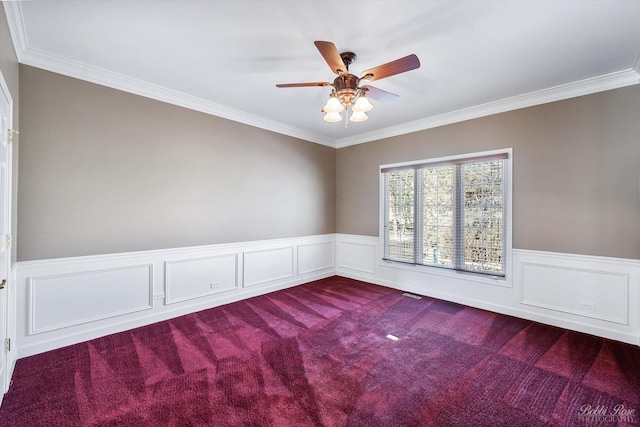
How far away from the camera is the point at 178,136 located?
358cm

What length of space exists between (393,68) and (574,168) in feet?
8.63

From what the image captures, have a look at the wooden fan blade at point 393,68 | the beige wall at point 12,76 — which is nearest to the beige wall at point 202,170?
the beige wall at point 12,76

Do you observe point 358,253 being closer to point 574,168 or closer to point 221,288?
point 221,288

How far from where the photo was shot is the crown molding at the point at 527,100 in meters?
2.95

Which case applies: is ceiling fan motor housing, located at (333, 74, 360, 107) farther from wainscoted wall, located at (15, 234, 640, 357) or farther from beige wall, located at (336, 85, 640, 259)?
wainscoted wall, located at (15, 234, 640, 357)

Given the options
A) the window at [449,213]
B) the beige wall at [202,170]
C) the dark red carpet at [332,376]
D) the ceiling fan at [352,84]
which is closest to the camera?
the dark red carpet at [332,376]

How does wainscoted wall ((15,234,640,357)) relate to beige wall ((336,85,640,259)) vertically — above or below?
below

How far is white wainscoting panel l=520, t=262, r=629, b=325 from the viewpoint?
9.85ft

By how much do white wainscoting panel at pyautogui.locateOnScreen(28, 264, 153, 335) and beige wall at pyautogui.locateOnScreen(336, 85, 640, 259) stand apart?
454cm

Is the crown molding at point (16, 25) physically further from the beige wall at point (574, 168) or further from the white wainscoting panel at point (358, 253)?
the white wainscoting panel at point (358, 253)

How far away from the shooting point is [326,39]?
7.77 ft

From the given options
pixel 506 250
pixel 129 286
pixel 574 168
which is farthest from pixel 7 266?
pixel 574 168

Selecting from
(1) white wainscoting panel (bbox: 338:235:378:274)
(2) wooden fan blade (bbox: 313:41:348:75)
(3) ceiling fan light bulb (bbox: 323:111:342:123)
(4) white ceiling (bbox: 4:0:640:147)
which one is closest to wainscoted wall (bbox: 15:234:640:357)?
(1) white wainscoting panel (bbox: 338:235:378:274)

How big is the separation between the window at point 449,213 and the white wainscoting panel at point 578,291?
14.4 inches
